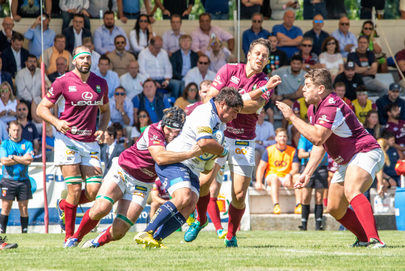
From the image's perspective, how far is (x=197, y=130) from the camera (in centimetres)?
752

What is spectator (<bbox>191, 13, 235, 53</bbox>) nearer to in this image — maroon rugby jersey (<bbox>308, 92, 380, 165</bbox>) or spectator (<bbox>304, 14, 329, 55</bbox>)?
spectator (<bbox>304, 14, 329, 55</bbox>)

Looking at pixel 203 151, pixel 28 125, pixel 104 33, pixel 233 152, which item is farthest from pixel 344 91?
pixel 203 151

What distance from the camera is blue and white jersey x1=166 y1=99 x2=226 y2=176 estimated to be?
7504 millimetres

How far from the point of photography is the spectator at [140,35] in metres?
18.9

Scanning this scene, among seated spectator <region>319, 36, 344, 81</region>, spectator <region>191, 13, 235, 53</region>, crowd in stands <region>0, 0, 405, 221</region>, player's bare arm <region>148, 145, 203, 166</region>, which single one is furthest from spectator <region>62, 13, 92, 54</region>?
player's bare arm <region>148, 145, 203, 166</region>

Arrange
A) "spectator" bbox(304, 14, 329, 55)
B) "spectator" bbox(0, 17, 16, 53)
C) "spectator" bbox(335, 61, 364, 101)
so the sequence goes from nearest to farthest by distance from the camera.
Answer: "spectator" bbox(0, 17, 16, 53), "spectator" bbox(335, 61, 364, 101), "spectator" bbox(304, 14, 329, 55)

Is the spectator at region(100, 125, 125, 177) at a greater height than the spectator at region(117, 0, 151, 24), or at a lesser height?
lesser

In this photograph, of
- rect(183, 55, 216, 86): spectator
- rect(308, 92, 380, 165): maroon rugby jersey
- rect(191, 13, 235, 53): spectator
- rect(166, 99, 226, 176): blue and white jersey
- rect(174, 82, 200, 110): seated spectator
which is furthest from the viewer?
rect(191, 13, 235, 53): spectator

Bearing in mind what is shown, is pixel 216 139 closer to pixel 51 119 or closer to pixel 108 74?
pixel 51 119

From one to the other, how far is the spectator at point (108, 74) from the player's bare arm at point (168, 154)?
31.7ft

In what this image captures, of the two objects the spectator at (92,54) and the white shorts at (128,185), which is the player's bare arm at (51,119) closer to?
the white shorts at (128,185)

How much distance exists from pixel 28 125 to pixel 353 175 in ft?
31.2

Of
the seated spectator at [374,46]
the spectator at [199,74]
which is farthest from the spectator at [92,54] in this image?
the seated spectator at [374,46]

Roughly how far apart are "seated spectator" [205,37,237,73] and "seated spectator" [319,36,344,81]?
2431 mm
